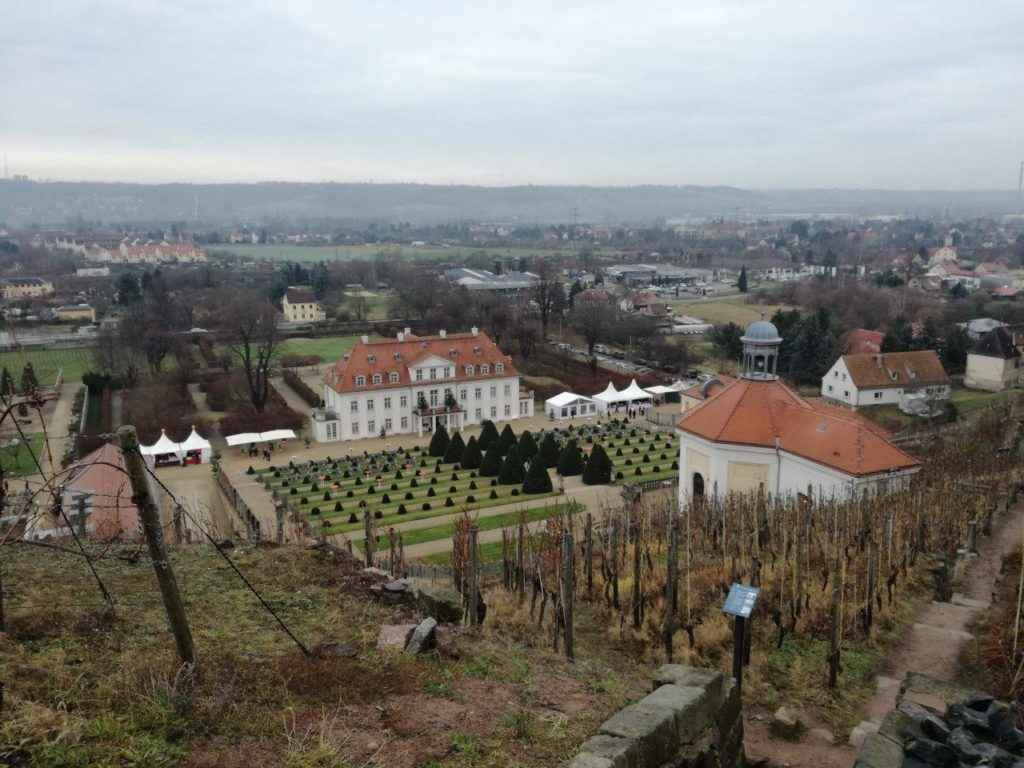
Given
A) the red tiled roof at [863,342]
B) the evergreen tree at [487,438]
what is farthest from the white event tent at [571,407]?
the red tiled roof at [863,342]

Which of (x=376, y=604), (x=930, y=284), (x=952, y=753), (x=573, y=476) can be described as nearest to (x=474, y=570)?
(x=376, y=604)

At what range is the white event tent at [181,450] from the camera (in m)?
40.8

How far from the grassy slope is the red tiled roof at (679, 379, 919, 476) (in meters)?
17.0

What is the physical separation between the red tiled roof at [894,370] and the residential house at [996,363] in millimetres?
6522

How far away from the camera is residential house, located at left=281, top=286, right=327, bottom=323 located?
3762 inches

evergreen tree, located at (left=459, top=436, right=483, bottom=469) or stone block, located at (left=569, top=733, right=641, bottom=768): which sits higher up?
stone block, located at (left=569, top=733, right=641, bottom=768)

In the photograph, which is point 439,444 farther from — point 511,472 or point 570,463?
point 570,463

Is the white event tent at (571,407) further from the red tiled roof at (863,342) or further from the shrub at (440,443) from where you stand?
the red tiled roof at (863,342)

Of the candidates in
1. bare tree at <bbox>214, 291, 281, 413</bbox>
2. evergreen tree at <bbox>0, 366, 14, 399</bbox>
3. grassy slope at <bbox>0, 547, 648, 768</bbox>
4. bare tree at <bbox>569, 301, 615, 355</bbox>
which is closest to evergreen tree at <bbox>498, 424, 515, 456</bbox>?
bare tree at <bbox>214, 291, 281, 413</bbox>

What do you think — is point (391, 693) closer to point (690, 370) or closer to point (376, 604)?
point (376, 604)

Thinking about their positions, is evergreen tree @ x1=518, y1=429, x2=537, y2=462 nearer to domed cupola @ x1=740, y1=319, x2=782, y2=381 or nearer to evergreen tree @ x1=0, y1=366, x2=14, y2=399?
domed cupola @ x1=740, y1=319, x2=782, y2=381

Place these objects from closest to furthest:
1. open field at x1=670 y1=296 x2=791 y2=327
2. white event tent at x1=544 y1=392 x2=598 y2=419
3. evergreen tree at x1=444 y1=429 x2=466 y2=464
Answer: evergreen tree at x1=444 y1=429 x2=466 y2=464 → white event tent at x1=544 y1=392 x2=598 y2=419 → open field at x1=670 y1=296 x2=791 y2=327

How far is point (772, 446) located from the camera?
2755 centimetres

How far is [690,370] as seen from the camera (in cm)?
6266
